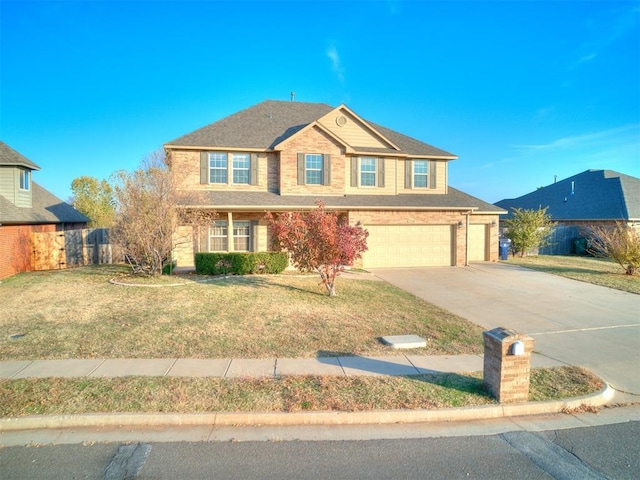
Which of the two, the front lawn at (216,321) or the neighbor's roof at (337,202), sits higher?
the neighbor's roof at (337,202)

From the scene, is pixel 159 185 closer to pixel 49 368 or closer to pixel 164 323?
pixel 164 323

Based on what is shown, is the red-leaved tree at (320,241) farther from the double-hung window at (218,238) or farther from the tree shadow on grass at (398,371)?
the double-hung window at (218,238)

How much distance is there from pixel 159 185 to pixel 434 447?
36.6ft

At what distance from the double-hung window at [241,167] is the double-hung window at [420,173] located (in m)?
8.44

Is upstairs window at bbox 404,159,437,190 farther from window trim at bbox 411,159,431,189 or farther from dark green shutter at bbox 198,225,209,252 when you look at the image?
dark green shutter at bbox 198,225,209,252

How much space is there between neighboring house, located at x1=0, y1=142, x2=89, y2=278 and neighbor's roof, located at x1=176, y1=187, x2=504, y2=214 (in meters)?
7.95

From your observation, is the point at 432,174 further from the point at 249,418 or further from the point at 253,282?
the point at 249,418

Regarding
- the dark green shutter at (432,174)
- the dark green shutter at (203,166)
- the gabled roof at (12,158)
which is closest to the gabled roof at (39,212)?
the gabled roof at (12,158)

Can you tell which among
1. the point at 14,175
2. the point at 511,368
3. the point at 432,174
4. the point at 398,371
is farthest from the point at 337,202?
the point at 14,175

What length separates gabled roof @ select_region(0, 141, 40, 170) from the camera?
15.5 metres

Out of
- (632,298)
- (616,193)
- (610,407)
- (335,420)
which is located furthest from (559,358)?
(616,193)

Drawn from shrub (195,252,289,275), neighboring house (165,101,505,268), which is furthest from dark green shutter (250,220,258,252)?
shrub (195,252,289,275)

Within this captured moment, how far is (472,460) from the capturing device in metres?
3.47

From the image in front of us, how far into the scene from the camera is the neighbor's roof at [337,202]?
1470cm
